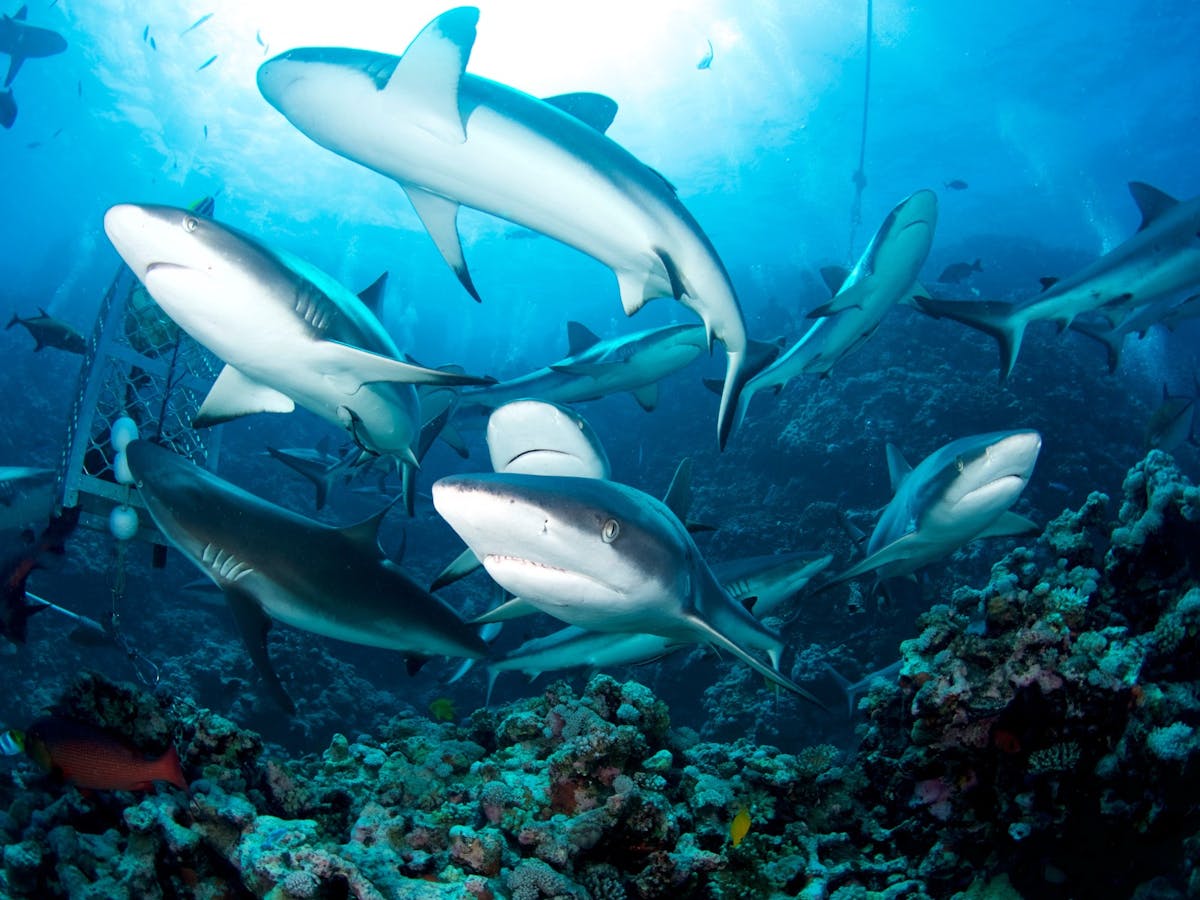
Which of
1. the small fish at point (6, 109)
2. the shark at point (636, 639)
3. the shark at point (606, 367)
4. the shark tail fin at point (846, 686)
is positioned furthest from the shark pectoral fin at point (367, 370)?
the small fish at point (6, 109)

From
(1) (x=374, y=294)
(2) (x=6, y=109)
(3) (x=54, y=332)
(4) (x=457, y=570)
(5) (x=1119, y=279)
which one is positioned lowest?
(3) (x=54, y=332)

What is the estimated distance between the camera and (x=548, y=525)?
7.31ft

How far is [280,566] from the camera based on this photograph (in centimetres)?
383

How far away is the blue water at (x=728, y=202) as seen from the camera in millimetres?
13125

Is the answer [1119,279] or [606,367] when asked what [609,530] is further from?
[1119,279]

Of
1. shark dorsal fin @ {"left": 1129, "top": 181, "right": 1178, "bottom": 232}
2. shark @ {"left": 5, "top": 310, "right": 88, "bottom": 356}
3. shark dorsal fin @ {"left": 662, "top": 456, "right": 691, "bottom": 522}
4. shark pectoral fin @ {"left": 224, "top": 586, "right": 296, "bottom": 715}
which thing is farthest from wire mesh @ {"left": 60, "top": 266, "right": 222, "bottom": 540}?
shark dorsal fin @ {"left": 1129, "top": 181, "right": 1178, "bottom": 232}

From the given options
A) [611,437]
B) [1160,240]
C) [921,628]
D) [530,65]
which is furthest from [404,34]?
[921,628]

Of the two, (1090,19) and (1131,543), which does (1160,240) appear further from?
(1090,19)

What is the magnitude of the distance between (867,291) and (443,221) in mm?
4790

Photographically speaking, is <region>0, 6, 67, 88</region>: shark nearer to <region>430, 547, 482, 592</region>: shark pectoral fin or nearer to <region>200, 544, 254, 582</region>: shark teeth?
<region>200, 544, 254, 582</region>: shark teeth

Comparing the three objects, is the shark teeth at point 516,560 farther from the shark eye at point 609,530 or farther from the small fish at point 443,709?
the small fish at point 443,709

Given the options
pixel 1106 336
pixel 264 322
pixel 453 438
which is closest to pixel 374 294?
pixel 453 438

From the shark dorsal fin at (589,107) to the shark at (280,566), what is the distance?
3187 mm

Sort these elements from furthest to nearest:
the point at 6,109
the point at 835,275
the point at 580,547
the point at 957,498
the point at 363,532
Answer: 1. the point at 6,109
2. the point at 835,275
3. the point at 957,498
4. the point at 363,532
5. the point at 580,547
